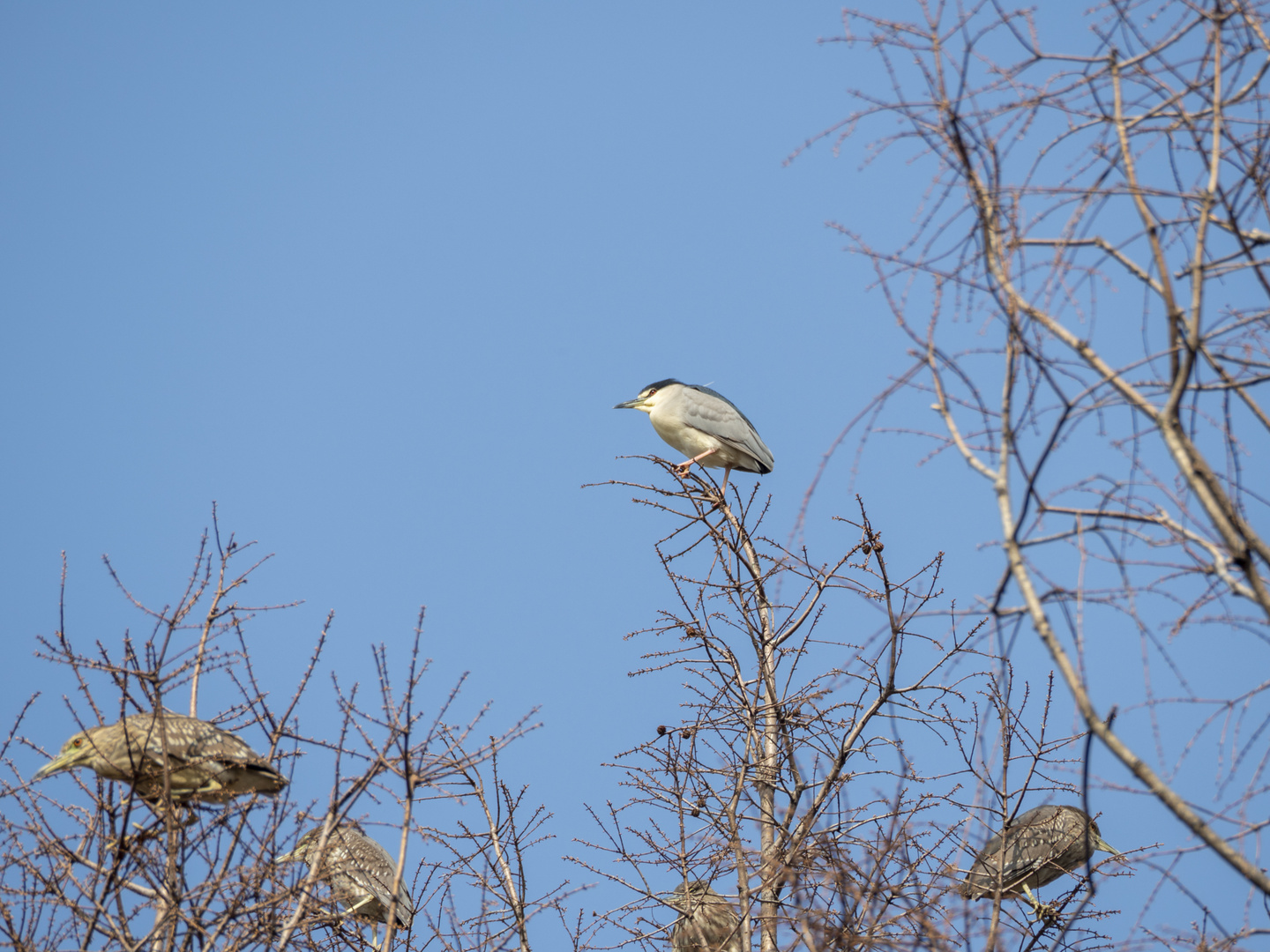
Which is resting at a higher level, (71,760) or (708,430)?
(708,430)

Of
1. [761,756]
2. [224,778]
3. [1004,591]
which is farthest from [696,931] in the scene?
[1004,591]

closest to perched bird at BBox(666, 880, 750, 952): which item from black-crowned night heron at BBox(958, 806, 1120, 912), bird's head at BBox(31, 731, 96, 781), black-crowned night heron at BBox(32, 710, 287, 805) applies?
black-crowned night heron at BBox(958, 806, 1120, 912)

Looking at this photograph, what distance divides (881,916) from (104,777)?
3059 millimetres

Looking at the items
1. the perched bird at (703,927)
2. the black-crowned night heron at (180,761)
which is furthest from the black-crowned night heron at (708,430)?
the black-crowned night heron at (180,761)

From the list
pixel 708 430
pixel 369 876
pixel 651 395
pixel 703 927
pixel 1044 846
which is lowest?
pixel 703 927

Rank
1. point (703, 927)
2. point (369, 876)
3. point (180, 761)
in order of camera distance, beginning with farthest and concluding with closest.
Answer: point (703, 927)
point (369, 876)
point (180, 761)

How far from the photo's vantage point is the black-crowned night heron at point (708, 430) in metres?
8.16

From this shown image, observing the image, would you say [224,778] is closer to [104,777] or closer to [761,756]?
[104,777]

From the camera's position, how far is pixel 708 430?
8.16 meters

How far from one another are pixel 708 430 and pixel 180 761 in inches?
187

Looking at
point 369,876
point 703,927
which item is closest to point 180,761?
point 369,876

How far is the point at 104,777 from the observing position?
4422mm

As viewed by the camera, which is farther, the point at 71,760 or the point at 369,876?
the point at 369,876

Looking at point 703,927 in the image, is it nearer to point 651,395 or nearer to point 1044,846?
point 1044,846
